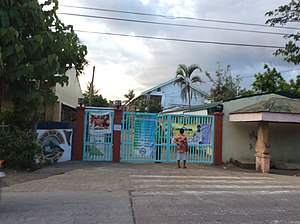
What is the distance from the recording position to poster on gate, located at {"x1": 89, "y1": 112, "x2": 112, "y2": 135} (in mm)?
13641

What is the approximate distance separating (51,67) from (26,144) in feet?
10.6

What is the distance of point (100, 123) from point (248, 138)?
6.67 meters

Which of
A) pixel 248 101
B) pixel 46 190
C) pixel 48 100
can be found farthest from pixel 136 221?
pixel 248 101

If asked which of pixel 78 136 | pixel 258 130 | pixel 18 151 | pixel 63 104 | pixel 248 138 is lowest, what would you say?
pixel 18 151

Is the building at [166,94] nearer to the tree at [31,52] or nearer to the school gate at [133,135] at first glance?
the school gate at [133,135]

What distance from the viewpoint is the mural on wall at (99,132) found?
1364cm

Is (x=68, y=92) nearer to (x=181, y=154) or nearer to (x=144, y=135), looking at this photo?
(x=144, y=135)

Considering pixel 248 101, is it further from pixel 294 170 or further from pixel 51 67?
pixel 51 67

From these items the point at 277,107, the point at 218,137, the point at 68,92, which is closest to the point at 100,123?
the point at 218,137

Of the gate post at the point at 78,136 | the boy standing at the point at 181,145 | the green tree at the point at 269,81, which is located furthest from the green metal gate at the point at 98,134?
the green tree at the point at 269,81

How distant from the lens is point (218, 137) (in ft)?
47.5

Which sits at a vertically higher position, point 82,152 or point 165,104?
point 165,104

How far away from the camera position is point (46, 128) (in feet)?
42.9

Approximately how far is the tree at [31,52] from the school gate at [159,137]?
388 centimetres
